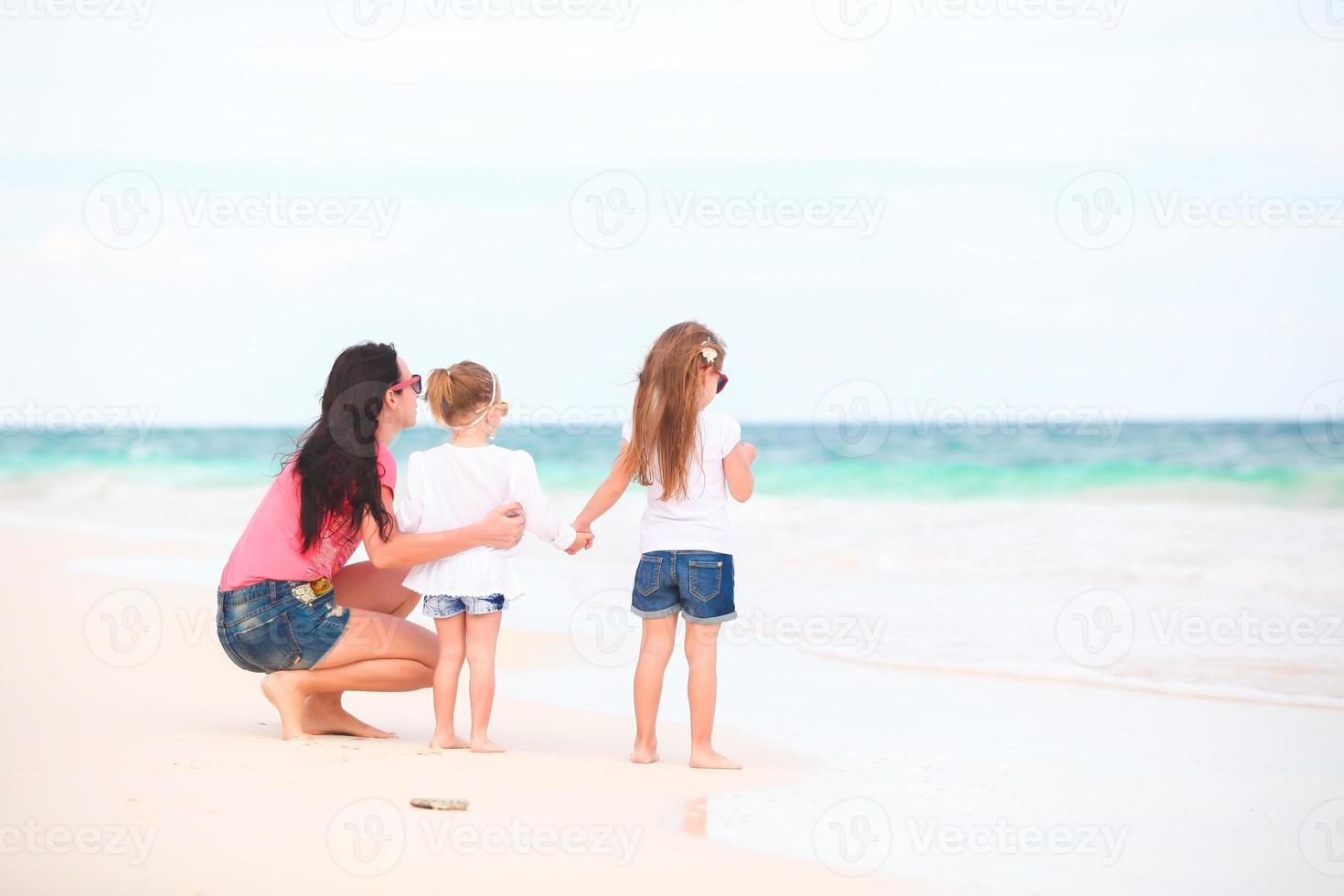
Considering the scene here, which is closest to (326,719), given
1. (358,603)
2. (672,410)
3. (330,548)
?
(358,603)

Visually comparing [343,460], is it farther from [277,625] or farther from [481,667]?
[481,667]

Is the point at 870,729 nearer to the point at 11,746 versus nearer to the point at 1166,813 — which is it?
the point at 1166,813

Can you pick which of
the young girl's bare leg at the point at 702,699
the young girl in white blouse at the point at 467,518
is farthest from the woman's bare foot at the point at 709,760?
the young girl in white blouse at the point at 467,518

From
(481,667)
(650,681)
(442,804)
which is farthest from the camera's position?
(650,681)

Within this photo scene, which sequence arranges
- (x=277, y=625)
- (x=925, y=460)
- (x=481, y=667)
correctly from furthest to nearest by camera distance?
(x=925, y=460), (x=481, y=667), (x=277, y=625)

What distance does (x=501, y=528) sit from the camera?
4.10 m

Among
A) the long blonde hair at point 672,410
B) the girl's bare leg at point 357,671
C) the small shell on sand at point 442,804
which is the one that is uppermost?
the long blonde hair at point 672,410

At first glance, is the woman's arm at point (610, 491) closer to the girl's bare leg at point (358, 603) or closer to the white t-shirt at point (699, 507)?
the white t-shirt at point (699, 507)

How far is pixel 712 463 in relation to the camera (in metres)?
4.30

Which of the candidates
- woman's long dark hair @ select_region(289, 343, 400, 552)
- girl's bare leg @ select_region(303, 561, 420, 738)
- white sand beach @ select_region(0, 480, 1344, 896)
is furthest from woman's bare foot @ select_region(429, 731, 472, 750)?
woman's long dark hair @ select_region(289, 343, 400, 552)

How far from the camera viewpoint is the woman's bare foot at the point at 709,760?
4152 mm

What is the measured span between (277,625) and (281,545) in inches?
10.5

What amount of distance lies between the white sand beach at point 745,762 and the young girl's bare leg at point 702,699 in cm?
6

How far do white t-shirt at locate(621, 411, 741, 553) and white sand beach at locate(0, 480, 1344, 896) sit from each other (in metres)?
0.76
